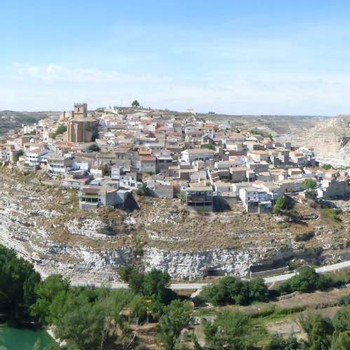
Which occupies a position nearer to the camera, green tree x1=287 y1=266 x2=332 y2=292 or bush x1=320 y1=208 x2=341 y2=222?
green tree x1=287 y1=266 x2=332 y2=292

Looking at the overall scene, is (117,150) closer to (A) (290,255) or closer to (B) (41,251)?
(B) (41,251)

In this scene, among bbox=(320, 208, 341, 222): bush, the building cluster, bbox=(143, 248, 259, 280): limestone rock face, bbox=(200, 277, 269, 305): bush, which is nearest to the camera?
bbox=(200, 277, 269, 305): bush

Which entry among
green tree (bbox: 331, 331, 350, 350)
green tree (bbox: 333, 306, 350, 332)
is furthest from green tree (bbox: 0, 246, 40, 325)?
green tree (bbox: 331, 331, 350, 350)

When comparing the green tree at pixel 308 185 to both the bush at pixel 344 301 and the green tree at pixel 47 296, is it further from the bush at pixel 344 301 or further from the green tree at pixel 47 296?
the green tree at pixel 47 296

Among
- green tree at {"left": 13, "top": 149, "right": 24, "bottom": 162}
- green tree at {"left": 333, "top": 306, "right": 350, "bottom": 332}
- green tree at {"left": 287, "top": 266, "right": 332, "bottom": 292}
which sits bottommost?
green tree at {"left": 287, "top": 266, "right": 332, "bottom": 292}

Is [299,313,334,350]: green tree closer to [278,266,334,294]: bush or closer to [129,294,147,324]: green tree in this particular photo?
[278,266,334,294]: bush

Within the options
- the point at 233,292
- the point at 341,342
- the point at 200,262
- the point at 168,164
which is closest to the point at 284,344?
the point at 341,342

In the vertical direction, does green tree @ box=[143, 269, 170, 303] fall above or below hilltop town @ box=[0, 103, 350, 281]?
below
